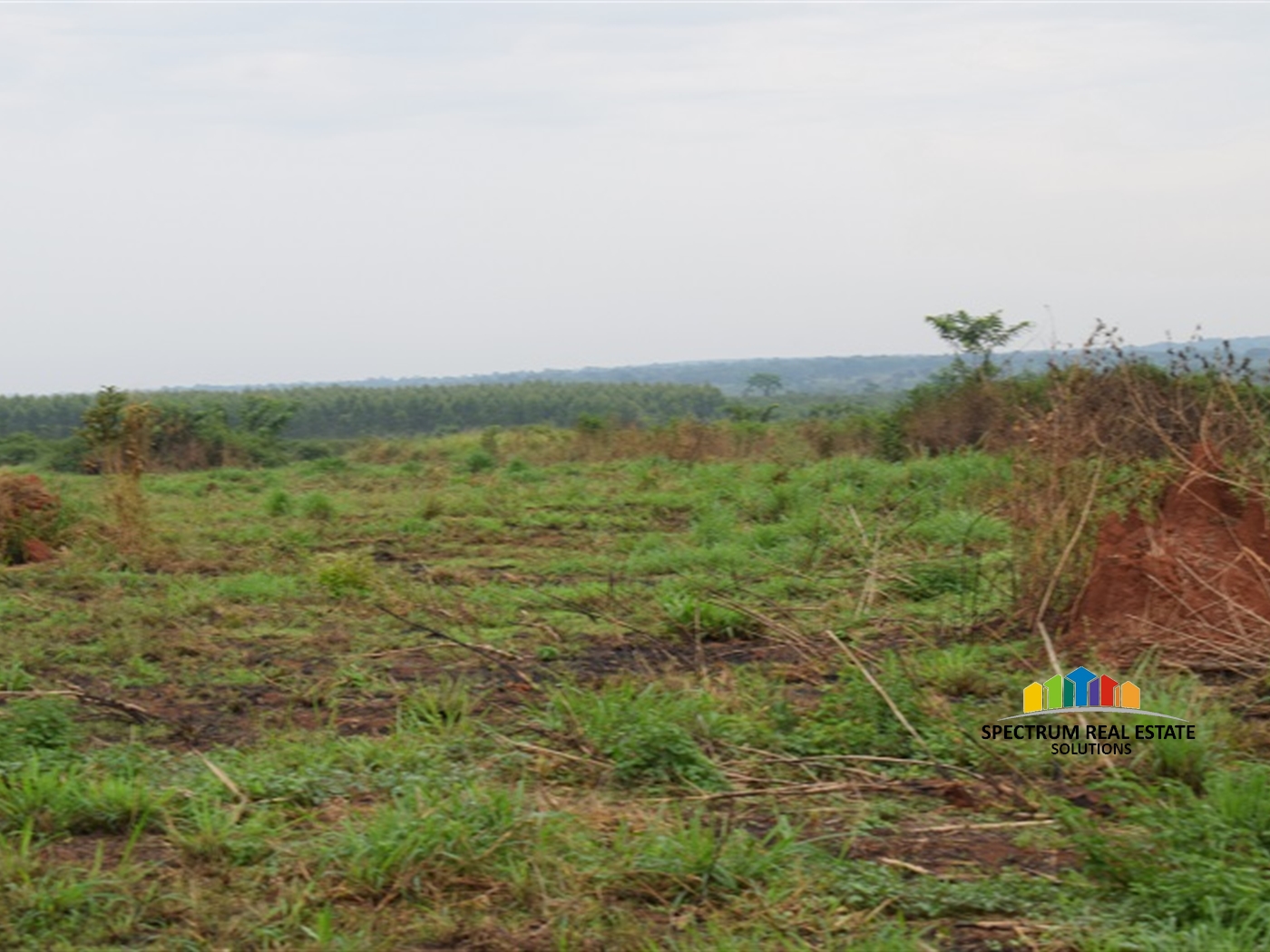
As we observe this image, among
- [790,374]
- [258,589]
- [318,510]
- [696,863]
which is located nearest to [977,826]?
[696,863]

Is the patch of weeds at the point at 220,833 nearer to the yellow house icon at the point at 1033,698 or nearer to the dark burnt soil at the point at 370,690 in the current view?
the dark burnt soil at the point at 370,690

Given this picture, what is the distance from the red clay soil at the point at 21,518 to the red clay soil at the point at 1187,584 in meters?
7.67

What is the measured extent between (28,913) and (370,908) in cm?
90

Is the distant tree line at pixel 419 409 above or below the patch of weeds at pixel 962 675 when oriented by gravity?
above

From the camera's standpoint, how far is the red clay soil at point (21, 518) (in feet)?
34.1

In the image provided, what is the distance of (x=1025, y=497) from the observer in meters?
7.20

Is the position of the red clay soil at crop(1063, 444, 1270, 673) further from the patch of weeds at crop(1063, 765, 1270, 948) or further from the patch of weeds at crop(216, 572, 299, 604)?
the patch of weeds at crop(216, 572, 299, 604)

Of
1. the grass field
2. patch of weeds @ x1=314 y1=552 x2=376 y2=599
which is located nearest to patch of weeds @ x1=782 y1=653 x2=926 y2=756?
the grass field

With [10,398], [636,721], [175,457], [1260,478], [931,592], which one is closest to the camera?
Answer: [636,721]

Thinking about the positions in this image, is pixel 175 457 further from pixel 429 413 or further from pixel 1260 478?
pixel 429 413

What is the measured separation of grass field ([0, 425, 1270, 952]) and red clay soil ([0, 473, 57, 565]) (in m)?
1.31

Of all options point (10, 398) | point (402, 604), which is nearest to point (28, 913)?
point (402, 604)

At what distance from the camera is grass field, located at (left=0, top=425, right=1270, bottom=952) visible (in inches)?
145

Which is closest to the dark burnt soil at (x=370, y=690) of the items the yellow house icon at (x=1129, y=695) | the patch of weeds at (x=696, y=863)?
the yellow house icon at (x=1129, y=695)
